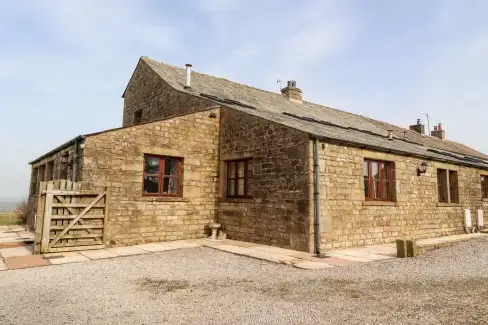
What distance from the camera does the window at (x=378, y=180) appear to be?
9359 mm

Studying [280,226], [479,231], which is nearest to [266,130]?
[280,226]

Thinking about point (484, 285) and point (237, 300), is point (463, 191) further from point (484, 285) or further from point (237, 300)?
point (237, 300)

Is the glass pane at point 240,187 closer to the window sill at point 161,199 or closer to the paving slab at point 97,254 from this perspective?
the window sill at point 161,199

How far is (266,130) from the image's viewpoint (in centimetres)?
894

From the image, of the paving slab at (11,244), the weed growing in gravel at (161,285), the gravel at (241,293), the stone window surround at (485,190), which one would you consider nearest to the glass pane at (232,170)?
the gravel at (241,293)

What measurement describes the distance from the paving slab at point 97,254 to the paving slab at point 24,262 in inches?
32.8

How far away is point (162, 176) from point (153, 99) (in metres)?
5.51

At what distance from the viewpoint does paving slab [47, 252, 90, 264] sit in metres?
6.36

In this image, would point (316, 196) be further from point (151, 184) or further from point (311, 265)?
point (151, 184)

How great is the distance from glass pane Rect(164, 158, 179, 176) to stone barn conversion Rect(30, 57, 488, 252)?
0.04 meters

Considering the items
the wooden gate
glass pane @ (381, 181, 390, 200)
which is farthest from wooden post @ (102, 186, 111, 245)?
glass pane @ (381, 181, 390, 200)

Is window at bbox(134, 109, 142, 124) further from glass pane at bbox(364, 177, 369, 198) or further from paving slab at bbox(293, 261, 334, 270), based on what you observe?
paving slab at bbox(293, 261, 334, 270)

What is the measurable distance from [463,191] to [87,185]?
13208mm

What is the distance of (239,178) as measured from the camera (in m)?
9.95
